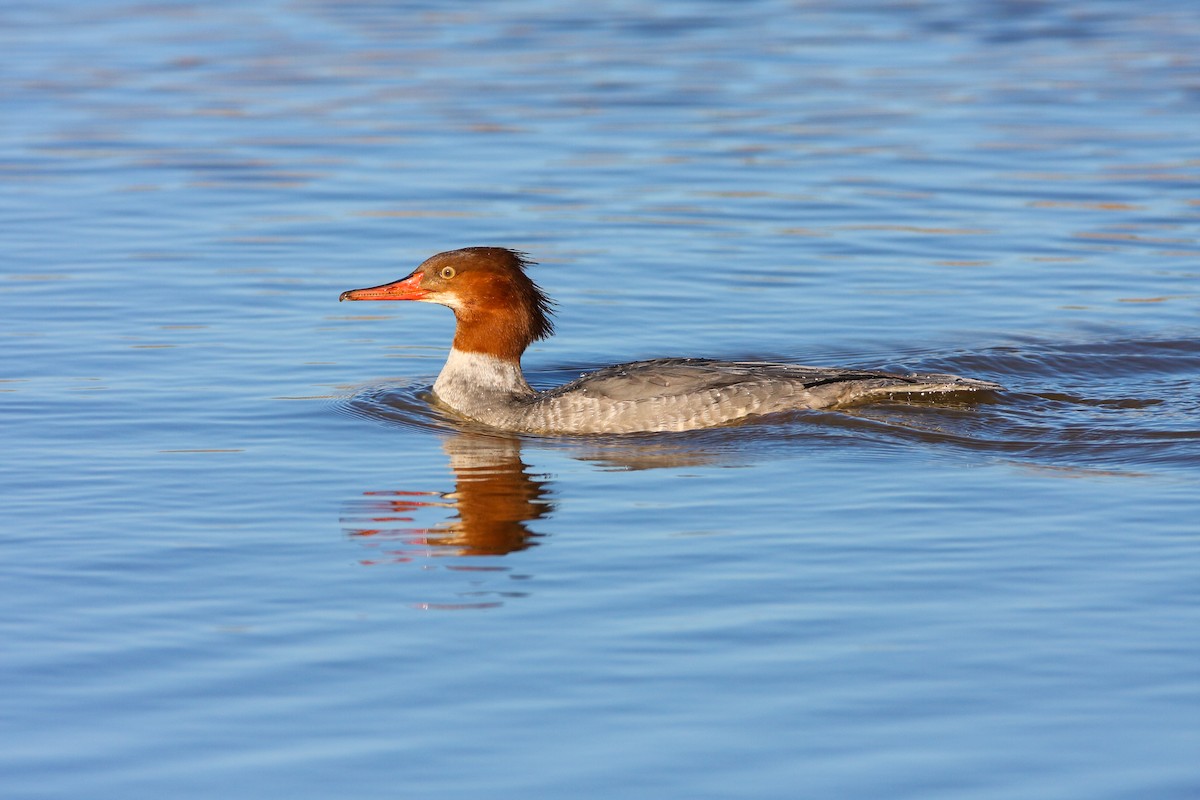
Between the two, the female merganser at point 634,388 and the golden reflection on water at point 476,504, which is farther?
the female merganser at point 634,388

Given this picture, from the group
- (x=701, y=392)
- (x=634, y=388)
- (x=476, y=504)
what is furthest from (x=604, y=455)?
(x=476, y=504)

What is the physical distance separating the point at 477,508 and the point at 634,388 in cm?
194

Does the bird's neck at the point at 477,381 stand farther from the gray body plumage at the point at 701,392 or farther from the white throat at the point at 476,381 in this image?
the gray body plumage at the point at 701,392

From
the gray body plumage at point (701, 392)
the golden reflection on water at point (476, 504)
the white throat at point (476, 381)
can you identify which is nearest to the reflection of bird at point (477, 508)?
the golden reflection on water at point (476, 504)

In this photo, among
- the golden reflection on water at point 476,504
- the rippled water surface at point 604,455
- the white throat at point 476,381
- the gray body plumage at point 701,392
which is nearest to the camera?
the rippled water surface at point 604,455

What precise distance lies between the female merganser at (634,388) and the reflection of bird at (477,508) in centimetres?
66

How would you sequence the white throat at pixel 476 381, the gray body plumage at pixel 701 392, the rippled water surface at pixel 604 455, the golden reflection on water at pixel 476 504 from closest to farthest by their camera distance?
the rippled water surface at pixel 604 455
the golden reflection on water at pixel 476 504
the gray body plumage at pixel 701 392
the white throat at pixel 476 381

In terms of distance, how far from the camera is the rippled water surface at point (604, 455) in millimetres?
6414

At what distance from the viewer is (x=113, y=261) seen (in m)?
15.5

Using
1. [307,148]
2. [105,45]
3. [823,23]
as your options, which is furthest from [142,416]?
[823,23]

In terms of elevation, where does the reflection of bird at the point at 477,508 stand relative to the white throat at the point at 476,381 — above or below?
below

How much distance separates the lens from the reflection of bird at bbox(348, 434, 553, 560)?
29.3 ft

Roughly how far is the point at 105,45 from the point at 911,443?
19.3 meters

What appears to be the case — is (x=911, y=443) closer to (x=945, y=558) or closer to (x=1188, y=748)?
(x=945, y=558)
